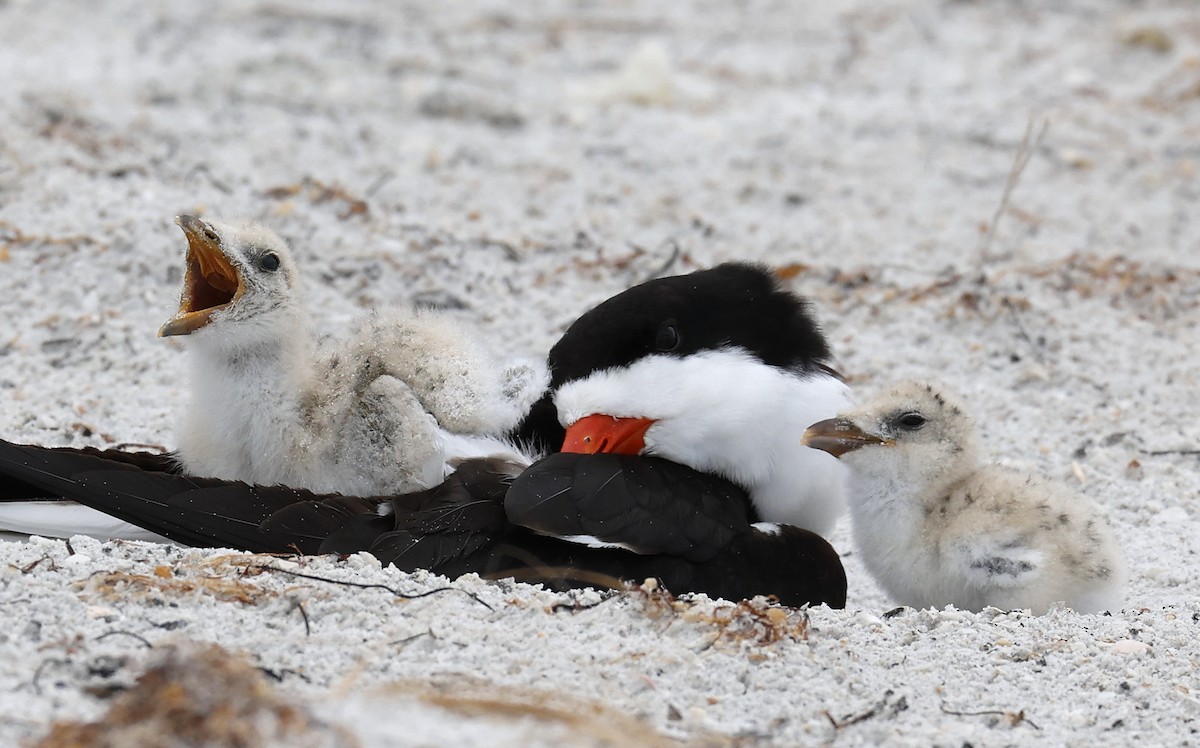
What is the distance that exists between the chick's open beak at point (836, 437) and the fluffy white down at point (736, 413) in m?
0.11

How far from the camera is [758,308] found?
3.76m

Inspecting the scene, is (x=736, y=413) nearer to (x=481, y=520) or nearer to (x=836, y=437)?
(x=836, y=437)

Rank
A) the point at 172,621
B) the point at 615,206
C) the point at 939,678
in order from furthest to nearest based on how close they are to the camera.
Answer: the point at 615,206 → the point at 939,678 → the point at 172,621

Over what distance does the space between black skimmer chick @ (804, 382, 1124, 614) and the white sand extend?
24 cm

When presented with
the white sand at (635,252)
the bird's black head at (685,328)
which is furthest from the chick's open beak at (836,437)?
the white sand at (635,252)

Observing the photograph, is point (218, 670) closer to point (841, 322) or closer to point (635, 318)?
point (635, 318)

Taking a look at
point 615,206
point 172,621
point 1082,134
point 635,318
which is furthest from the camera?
point 1082,134

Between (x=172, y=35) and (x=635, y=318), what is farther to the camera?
(x=172, y=35)

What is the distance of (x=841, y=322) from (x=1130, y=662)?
9.48ft

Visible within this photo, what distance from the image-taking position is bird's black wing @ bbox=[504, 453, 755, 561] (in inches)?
129

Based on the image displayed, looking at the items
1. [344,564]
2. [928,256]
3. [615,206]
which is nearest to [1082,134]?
[928,256]

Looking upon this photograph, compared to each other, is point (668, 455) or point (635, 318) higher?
point (635, 318)

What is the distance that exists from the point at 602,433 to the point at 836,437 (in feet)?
2.02

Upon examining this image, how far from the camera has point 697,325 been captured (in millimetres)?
3668
